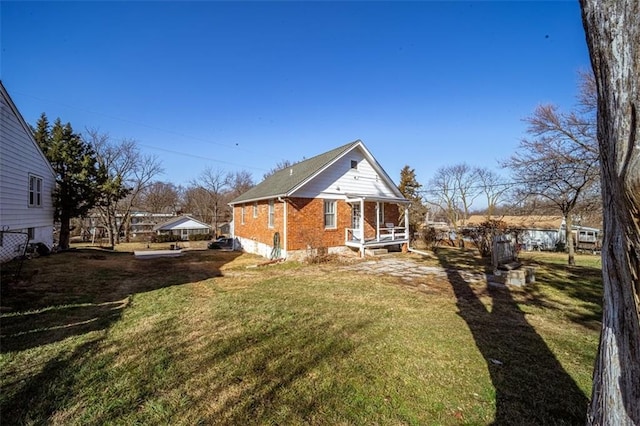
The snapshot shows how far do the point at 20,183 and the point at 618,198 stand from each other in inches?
654

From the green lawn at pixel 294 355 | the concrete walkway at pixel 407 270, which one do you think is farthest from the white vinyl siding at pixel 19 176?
the concrete walkway at pixel 407 270

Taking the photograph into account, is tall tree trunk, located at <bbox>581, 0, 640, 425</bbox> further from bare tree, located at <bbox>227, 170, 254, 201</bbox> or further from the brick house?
bare tree, located at <bbox>227, 170, 254, 201</bbox>

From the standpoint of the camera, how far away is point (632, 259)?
151 cm

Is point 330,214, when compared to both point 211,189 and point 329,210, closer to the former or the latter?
point 329,210

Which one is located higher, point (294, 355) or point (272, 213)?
point (272, 213)

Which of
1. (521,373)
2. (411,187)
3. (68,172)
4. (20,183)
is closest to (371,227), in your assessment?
(521,373)

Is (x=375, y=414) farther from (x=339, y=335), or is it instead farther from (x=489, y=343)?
(x=489, y=343)

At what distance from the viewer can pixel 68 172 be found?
16.8 m

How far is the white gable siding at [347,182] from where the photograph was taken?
550 inches

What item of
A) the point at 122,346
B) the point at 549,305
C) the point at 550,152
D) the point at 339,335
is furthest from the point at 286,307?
the point at 550,152

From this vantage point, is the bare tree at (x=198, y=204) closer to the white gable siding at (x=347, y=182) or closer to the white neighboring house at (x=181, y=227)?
the white neighboring house at (x=181, y=227)

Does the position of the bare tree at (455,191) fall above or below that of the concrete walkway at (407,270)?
above

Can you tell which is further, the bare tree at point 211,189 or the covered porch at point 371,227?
the bare tree at point 211,189

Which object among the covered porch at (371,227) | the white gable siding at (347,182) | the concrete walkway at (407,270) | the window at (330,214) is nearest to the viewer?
the concrete walkway at (407,270)
